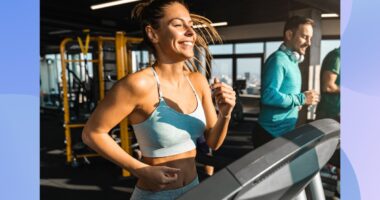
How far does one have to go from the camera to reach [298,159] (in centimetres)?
49

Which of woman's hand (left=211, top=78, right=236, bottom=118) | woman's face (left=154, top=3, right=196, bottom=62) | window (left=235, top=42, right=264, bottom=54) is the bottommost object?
woman's hand (left=211, top=78, right=236, bottom=118)

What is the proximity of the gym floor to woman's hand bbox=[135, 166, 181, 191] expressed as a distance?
1091mm

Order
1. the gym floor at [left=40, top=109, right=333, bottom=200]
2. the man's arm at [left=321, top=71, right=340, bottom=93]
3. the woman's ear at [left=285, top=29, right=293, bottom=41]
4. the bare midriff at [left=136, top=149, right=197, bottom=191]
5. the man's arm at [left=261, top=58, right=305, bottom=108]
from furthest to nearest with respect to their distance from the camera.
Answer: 1. the gym floor at [left=40, top=109, right=333, bottom=200]
2. the man's arm at [left=321, top=71, right=340, bottom=93]
3. the woman's ear at [left=285, top=29, right=293, bottom=41]
4. the man's arm at [left=261, top=58, right=305, bottom=108]
5. the bare midriff at [left=136, top=149, right=197, bottom=191]

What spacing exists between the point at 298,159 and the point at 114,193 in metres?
2.55

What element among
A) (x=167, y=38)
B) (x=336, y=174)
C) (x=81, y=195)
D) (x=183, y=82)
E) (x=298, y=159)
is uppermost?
(x=167, y=38)

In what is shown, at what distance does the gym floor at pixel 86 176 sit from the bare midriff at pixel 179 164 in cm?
97

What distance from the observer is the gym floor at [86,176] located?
9.00 feet

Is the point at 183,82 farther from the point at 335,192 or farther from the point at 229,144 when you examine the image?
the point at 229,144

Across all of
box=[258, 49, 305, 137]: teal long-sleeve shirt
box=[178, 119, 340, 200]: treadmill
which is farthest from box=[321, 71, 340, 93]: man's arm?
box=[178, 119, 340, 200]: treadmill

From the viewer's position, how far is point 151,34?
0.87m

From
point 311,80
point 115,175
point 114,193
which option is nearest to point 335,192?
point 311,80

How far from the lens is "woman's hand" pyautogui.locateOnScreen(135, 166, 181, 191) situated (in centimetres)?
79

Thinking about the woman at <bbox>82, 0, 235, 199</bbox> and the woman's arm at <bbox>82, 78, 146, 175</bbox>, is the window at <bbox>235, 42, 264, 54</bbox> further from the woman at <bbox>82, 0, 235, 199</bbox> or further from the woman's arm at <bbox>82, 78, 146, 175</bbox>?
the woman's arm at <bbox>82, 78, 146, 175</bbox>

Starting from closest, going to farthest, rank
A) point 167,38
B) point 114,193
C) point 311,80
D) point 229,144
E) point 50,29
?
point 167,38, point 311,80, point 114,193, point 229,144, point 50,29
